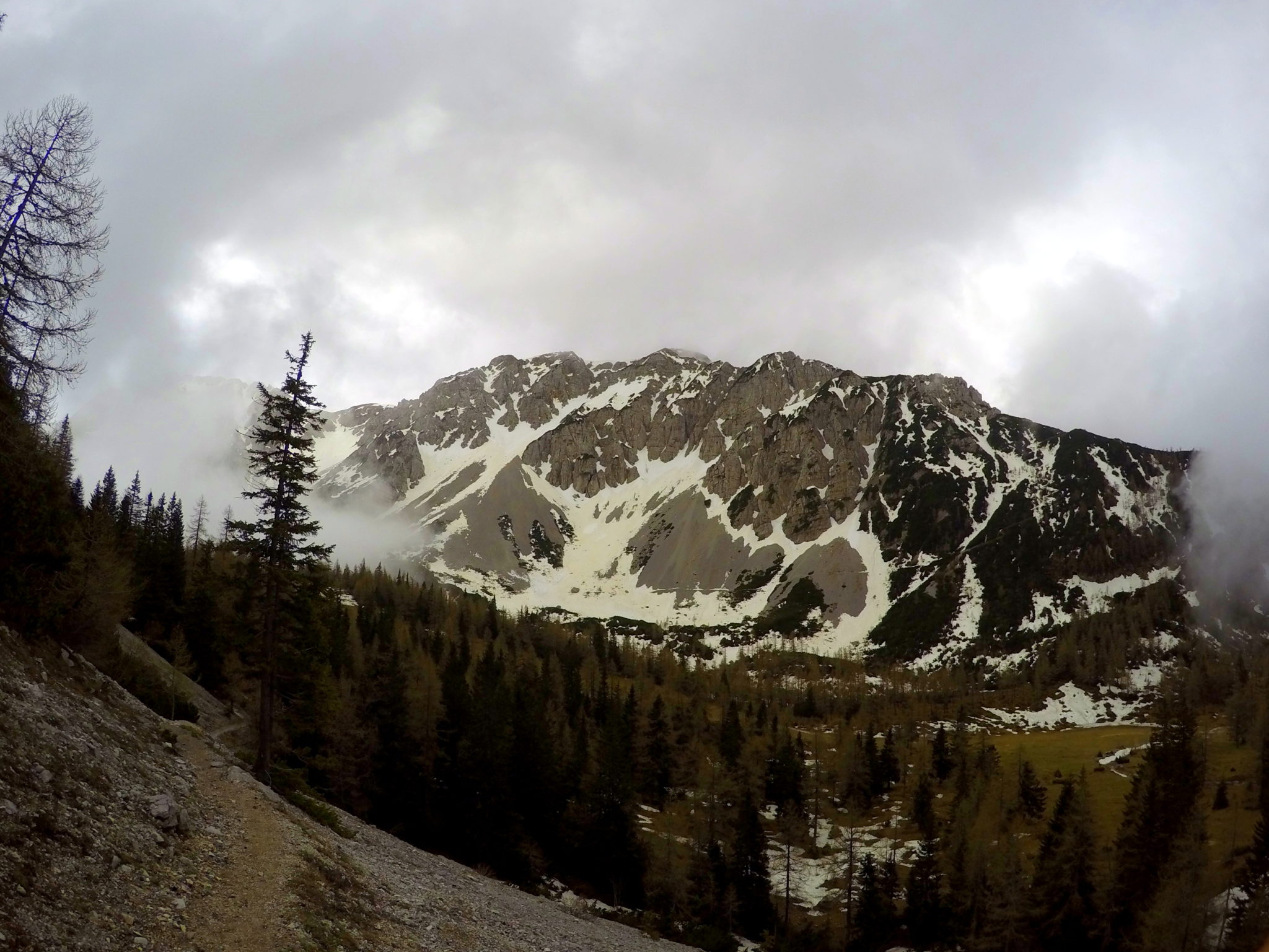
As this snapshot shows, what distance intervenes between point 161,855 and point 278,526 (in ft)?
47.1

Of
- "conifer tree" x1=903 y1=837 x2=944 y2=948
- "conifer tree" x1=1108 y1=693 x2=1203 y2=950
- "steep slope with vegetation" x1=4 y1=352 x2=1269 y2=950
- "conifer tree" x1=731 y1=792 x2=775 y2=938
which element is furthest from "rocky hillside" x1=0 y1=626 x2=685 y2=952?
"conifer tree" x1=1108 y1=693 x2=1203 y2=950

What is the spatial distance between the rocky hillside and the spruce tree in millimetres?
3168

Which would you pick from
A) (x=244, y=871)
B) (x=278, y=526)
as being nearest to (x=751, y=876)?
(x=278, y=526)

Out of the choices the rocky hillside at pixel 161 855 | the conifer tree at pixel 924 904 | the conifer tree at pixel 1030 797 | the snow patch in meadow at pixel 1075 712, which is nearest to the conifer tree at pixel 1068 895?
the conifer tree at pixel 924 904

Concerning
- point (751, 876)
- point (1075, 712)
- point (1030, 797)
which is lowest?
point (751, 876)

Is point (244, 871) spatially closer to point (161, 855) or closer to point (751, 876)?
point (161, 855)

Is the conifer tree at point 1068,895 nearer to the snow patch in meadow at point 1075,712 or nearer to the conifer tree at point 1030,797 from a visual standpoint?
the conifer tree at point 1030,797

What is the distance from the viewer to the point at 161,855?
15078mm

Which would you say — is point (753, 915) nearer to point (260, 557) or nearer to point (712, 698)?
point (260, 557)

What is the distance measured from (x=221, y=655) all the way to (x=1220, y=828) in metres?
91.1

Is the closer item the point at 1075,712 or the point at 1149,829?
the point at 1149,829

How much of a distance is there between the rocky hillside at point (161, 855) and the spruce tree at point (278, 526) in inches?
125

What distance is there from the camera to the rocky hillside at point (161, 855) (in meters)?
12.1

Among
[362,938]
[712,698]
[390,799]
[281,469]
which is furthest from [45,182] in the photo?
[712,698]
